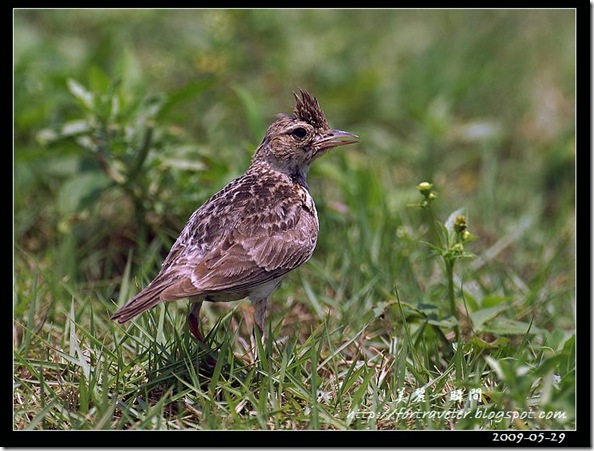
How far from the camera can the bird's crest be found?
5945 millimetres

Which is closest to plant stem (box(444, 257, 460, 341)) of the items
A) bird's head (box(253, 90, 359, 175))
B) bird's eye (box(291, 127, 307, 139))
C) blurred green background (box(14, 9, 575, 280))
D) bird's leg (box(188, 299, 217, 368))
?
bird's head (box(253, 90, 359, 175))

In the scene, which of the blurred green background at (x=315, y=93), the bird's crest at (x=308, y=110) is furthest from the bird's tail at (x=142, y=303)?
the blurred green background at (x=315, y=93)

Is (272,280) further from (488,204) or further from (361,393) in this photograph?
(488,204)

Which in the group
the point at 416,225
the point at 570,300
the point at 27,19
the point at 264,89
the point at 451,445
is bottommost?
the point at 451,445

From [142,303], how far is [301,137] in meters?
1.75

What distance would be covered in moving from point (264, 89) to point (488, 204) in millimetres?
2878

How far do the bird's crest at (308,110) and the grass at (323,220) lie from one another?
2.41 ft

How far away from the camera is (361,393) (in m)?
4.98

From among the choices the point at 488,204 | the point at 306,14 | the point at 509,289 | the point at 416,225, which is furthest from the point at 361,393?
the point at 306,14

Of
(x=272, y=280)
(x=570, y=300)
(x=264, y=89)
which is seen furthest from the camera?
(x=264, y=89)

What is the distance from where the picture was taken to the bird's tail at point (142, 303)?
470 cm

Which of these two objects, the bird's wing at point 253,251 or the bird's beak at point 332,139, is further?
the bird's beak at point 332,139

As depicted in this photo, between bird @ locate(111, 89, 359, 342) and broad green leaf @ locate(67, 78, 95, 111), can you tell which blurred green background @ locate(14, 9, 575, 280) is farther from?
bird @ locate(111, 89, 359, 342)

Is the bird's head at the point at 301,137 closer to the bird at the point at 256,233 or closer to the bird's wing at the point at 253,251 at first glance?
the bird at the point at 256,233
